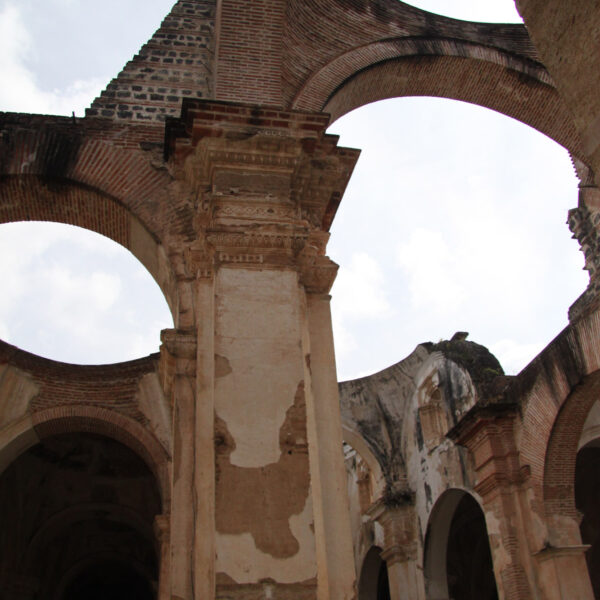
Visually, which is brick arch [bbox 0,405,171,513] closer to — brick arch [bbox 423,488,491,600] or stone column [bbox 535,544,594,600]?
stone column [bbox 535,544,594,600]

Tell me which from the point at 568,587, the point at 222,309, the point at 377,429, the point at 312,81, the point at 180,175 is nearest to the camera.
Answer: the point at 222,309

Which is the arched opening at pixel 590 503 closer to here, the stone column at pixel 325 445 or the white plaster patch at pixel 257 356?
the stone column at pixel 325 445

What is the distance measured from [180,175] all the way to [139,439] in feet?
14.8

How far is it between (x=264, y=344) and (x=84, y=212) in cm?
234

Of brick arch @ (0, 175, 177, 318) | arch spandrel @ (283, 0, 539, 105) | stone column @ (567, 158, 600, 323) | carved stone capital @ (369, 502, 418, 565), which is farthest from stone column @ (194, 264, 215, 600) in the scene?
carved stone capital @ (369, 502, 418, 565)

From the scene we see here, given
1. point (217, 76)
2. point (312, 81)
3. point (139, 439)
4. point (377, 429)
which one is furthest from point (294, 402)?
point (377, 429)

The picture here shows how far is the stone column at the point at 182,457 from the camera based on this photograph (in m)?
3.92

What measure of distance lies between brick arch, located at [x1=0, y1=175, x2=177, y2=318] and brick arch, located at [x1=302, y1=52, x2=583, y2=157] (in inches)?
108

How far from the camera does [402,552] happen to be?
43.6ft

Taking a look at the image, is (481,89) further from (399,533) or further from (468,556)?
(468,556)

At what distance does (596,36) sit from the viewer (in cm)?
229

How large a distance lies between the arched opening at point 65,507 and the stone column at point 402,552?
173 inches

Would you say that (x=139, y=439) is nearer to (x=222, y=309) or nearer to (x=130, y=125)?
(x=130, y=125)

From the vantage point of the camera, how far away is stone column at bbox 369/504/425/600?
1295 cm
